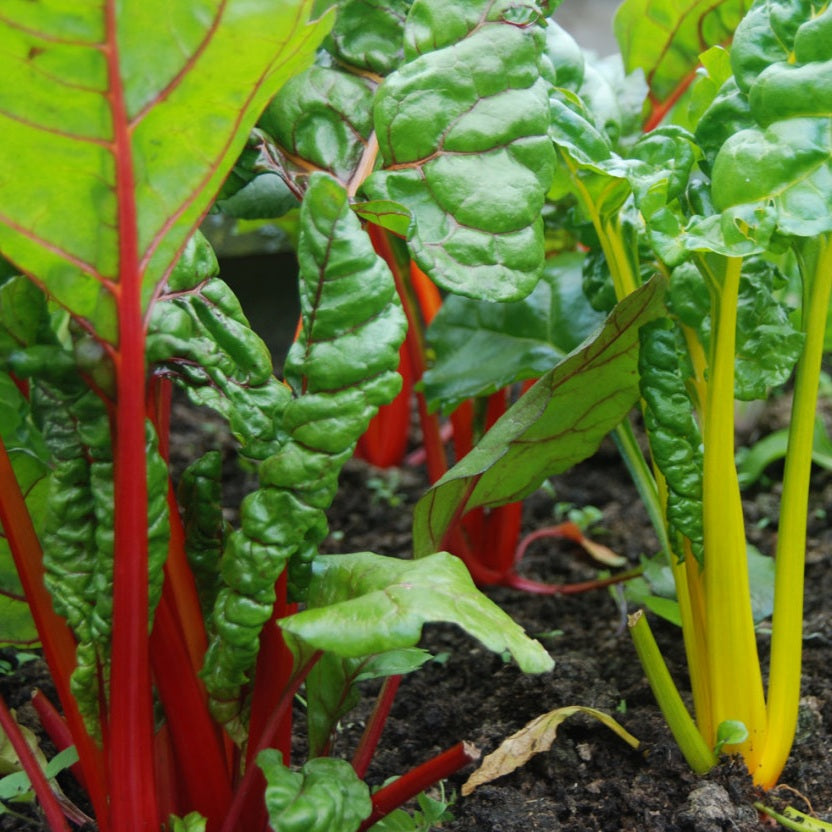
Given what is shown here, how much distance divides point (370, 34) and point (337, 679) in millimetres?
577

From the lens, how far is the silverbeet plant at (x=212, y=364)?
605 millimetres

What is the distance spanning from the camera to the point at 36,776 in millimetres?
823

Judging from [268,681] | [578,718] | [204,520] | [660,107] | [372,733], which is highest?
[660,107]

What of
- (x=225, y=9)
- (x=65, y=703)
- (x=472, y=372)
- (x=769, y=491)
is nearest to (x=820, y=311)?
(x=472, y=372)

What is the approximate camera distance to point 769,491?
69.1 inches

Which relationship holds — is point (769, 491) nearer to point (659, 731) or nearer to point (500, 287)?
point (659, 731)

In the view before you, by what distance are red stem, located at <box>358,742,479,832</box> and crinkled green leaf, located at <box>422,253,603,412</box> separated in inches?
18.4

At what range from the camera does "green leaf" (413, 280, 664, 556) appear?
81 centimetres

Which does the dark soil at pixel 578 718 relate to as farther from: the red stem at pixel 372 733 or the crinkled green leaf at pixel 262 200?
the crinkled green leaf at pixel 262 200

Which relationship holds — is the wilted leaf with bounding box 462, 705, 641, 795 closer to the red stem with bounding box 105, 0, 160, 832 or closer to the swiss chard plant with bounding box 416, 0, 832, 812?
the swiss chard plant with bounding box 416, 0, 832, 812

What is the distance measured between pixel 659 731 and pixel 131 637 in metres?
0.55

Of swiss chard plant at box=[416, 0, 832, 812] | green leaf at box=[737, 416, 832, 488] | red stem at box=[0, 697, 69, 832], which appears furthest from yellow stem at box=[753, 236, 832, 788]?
green leaf at box=[737, 416, 832, 488]

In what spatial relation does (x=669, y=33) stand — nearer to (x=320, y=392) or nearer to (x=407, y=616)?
(x=320, y=392)

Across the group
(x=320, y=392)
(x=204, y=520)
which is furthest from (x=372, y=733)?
(x=320, y=392)
